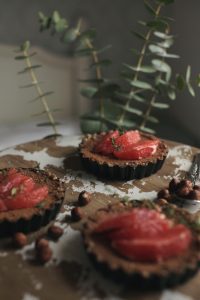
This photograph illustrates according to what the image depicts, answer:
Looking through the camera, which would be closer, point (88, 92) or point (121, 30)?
point (88, 92)

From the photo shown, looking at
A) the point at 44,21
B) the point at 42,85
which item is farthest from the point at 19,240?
the point at 42,85

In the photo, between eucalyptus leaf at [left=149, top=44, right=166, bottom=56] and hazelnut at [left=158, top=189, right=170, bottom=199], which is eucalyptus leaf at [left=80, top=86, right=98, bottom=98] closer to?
eucalyptus leaf at [left=149, top=44, right=166, bottom=56]

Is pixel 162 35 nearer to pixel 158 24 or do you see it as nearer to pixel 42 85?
pixel 158 24

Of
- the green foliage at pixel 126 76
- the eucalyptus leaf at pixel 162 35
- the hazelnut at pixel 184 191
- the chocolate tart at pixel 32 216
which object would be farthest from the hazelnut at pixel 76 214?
the eucalyptus leaf at pixel 162 35

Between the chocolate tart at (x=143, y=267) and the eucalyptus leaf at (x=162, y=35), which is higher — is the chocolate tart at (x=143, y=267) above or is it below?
below

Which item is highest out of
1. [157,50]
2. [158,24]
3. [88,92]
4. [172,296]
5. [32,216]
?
[158,24]

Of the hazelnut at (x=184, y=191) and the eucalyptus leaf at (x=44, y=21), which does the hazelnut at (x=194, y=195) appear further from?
the eucalyptus leaf at (x=44, y=21)

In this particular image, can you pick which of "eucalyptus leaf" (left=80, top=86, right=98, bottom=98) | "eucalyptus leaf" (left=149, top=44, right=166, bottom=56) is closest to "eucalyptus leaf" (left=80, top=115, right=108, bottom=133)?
"eucalyptus leaf" (left=80, top=86, right=98, bottom=98)
